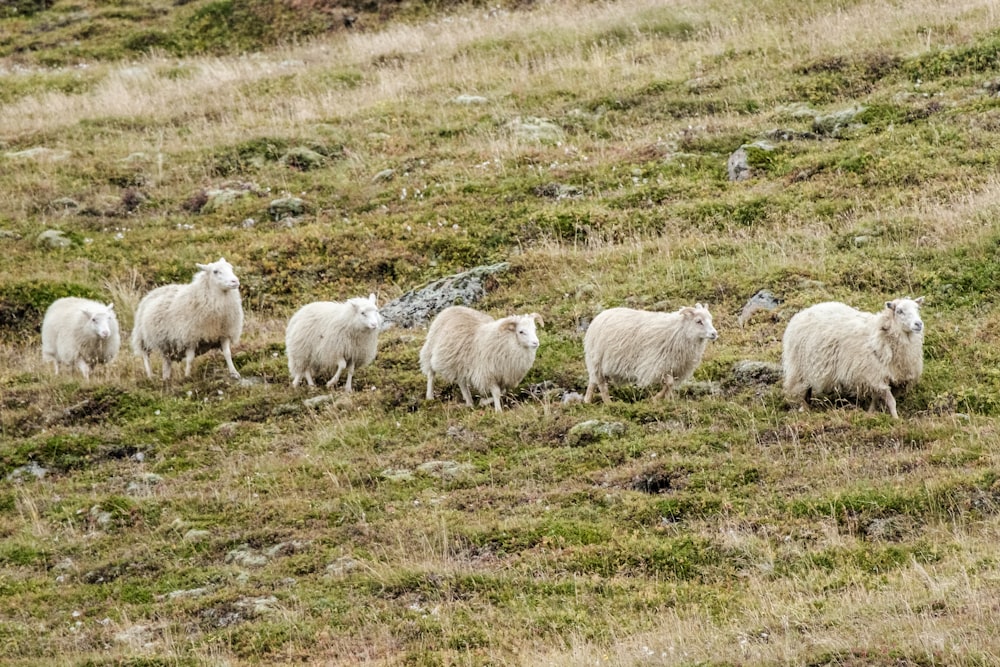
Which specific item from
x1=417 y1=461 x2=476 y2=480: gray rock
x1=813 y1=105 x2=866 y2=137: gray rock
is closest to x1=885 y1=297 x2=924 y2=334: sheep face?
x1=417 y1=461 x2=476 y2=480: gray rock

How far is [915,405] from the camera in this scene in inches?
617

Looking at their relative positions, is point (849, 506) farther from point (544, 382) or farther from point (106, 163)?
point (106, 163)

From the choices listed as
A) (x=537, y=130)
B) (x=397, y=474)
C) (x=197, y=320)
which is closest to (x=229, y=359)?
(x=197, y=320)

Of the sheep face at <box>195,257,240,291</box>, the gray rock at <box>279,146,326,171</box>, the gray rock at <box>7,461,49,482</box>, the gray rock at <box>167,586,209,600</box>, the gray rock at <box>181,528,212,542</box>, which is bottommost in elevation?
the gray rock at <box>167,586,209,600</box>

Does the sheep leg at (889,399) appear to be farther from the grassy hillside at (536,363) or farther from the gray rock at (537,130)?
the gray rock at (537,130)

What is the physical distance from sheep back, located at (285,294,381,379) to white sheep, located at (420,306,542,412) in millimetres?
953

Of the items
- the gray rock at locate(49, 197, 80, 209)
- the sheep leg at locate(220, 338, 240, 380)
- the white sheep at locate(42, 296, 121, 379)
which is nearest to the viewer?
the sheep leg at locate(220, 338, 240, 380)

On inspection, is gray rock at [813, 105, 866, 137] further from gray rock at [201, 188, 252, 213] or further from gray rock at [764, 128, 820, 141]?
gray rock at [201, 188, 252, 213]

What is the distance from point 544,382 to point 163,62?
2357cm

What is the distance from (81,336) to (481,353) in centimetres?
692

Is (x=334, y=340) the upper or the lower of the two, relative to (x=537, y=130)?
lower

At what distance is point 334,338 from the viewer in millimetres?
18672

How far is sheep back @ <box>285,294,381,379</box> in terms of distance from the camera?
61.3ft

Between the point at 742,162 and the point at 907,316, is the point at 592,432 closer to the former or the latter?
the point at 907,316
